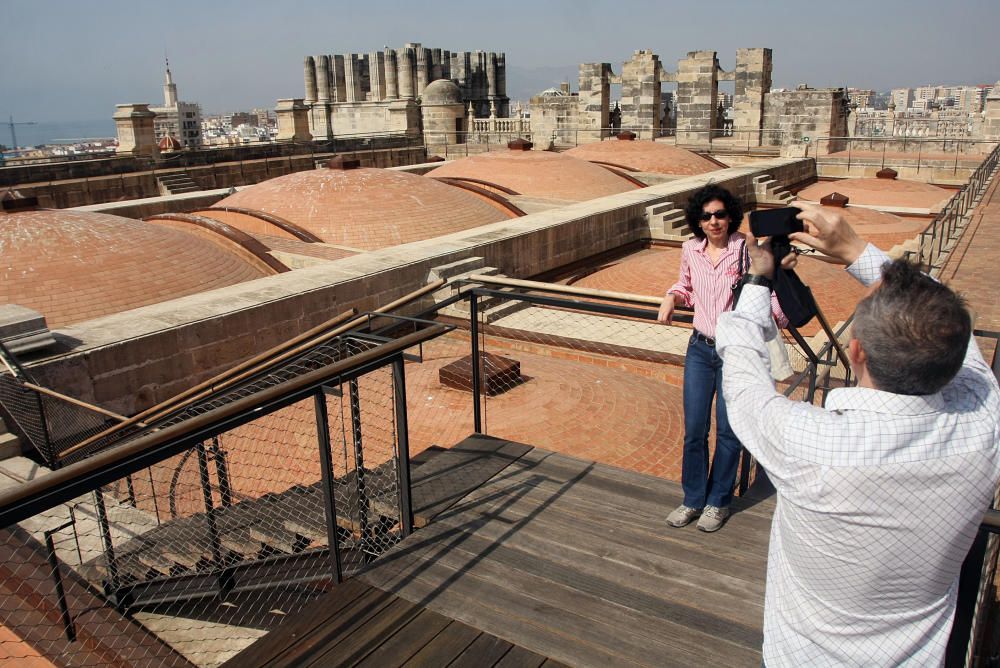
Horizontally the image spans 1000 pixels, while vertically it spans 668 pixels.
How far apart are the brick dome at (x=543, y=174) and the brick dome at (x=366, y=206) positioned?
300 centimetres

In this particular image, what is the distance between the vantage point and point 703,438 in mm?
4016

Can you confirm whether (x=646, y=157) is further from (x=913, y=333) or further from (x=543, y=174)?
(x=913, y=333)

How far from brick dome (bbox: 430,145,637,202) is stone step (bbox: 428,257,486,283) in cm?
707

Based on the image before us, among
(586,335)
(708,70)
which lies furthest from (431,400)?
(708,70)

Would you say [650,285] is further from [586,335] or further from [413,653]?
[413,653]

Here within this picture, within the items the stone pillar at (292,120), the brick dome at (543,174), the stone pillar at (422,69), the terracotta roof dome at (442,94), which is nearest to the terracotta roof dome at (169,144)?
the stone pillar at (292,120)

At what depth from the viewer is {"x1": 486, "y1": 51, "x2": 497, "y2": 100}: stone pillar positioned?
5910 centimetres

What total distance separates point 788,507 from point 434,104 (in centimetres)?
3131

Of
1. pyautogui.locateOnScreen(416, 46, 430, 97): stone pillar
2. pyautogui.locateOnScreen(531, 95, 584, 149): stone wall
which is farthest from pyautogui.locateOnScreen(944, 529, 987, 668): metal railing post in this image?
pyautogui.locateOnScreen(416, 46, 430, 97): stone pillar

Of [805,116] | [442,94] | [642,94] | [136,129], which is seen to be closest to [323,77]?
[442,94]

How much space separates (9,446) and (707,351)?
17.6 feet

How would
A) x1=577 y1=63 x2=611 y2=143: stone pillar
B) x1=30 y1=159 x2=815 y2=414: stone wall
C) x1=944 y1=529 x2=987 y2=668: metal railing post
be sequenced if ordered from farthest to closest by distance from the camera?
x1=577 y1=63 x2=611 y2=143: stone pillar < x1=30 y1=159 x2=815 y2=414: stone wall < x1=944 y1=529 x2=987 y2=668: metal railing post

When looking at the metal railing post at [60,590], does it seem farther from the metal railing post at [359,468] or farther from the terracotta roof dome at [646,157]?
the terracotta roof dome at [646,157]

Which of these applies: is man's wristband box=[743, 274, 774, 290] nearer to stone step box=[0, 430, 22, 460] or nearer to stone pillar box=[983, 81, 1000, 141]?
stone step box=[0, 430, 22, 460]
